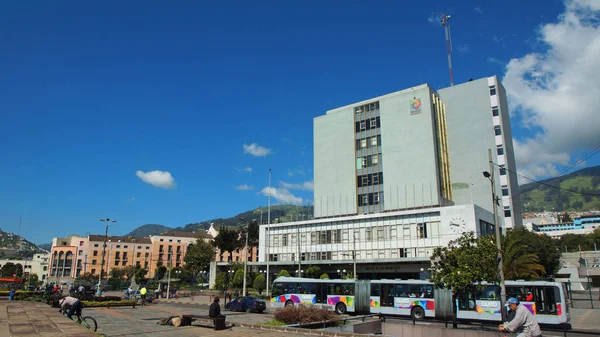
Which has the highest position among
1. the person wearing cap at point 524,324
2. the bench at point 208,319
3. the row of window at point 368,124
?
the row of window at point 368,124

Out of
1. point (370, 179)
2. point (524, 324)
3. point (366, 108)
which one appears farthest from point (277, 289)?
point (366, 108)

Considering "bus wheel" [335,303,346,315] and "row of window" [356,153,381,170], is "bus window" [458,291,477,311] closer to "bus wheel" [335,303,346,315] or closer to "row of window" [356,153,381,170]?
"bus wheel" [335,303,346,315]

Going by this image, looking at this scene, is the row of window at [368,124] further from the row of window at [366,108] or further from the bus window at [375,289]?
the bus window at [375,289]

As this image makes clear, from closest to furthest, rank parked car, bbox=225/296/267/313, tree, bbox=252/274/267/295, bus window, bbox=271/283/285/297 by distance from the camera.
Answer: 1. parked car, bbox=225/296/267/313
2. bus window, bbox=271/283/285/297
3. tree, bbox=252/274/267/295

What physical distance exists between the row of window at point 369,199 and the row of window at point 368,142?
350 inches

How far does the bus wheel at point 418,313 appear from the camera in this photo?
2873cm

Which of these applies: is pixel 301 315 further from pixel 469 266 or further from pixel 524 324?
pixel 524 324

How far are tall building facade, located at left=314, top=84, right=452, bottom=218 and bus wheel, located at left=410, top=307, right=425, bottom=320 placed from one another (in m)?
36.6

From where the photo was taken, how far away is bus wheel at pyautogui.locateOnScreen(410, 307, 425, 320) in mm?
28731

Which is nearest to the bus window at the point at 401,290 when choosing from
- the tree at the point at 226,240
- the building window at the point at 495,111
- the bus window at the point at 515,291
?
the bus window at the point at 515,291

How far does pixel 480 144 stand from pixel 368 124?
21.7 meters

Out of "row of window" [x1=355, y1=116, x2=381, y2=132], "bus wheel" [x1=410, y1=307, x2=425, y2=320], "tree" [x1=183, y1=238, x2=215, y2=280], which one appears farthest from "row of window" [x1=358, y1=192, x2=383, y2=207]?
"tree" [x1=183, y1=238, x2=215, y2=280]

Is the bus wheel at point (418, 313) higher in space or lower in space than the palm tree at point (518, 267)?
lower

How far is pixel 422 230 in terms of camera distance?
5622 centimetres
